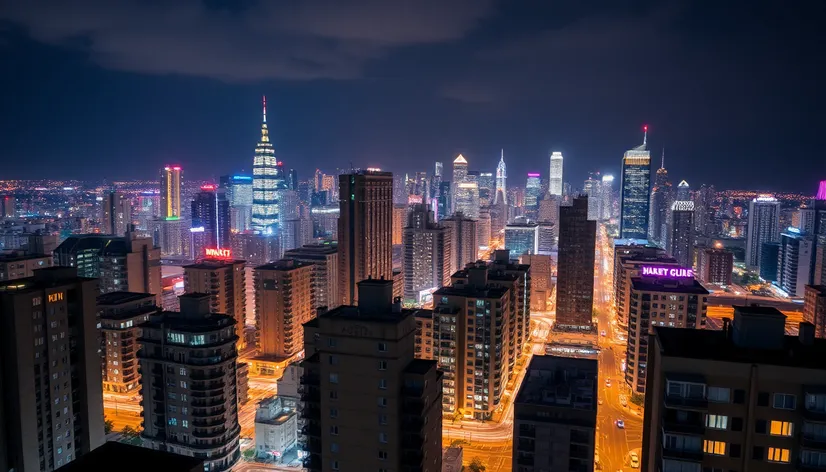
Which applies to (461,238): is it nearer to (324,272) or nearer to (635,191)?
(324,272)

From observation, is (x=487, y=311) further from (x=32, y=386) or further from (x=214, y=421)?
(x=32, y=386)

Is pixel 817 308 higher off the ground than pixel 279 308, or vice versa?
pixel 817 308

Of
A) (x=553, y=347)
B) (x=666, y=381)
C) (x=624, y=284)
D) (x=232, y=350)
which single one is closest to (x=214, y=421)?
(x=232, y=350)

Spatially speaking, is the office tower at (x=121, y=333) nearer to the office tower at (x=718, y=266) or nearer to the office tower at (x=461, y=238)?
the office tower at (x=461, y=238)

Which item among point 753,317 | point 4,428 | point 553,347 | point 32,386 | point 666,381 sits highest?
point 753,317

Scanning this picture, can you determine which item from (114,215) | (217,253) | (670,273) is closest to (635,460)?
(670,273)

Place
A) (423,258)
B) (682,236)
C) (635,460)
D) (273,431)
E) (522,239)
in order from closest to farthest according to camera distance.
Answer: (273,431)
(635,460)
(423,258)
(682,236)
(522,239)

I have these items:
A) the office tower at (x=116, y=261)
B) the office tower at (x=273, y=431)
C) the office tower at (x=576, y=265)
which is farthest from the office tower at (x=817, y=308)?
the office tower at (x=116, y=261)

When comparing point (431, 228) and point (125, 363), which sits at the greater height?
point (431, 228)
